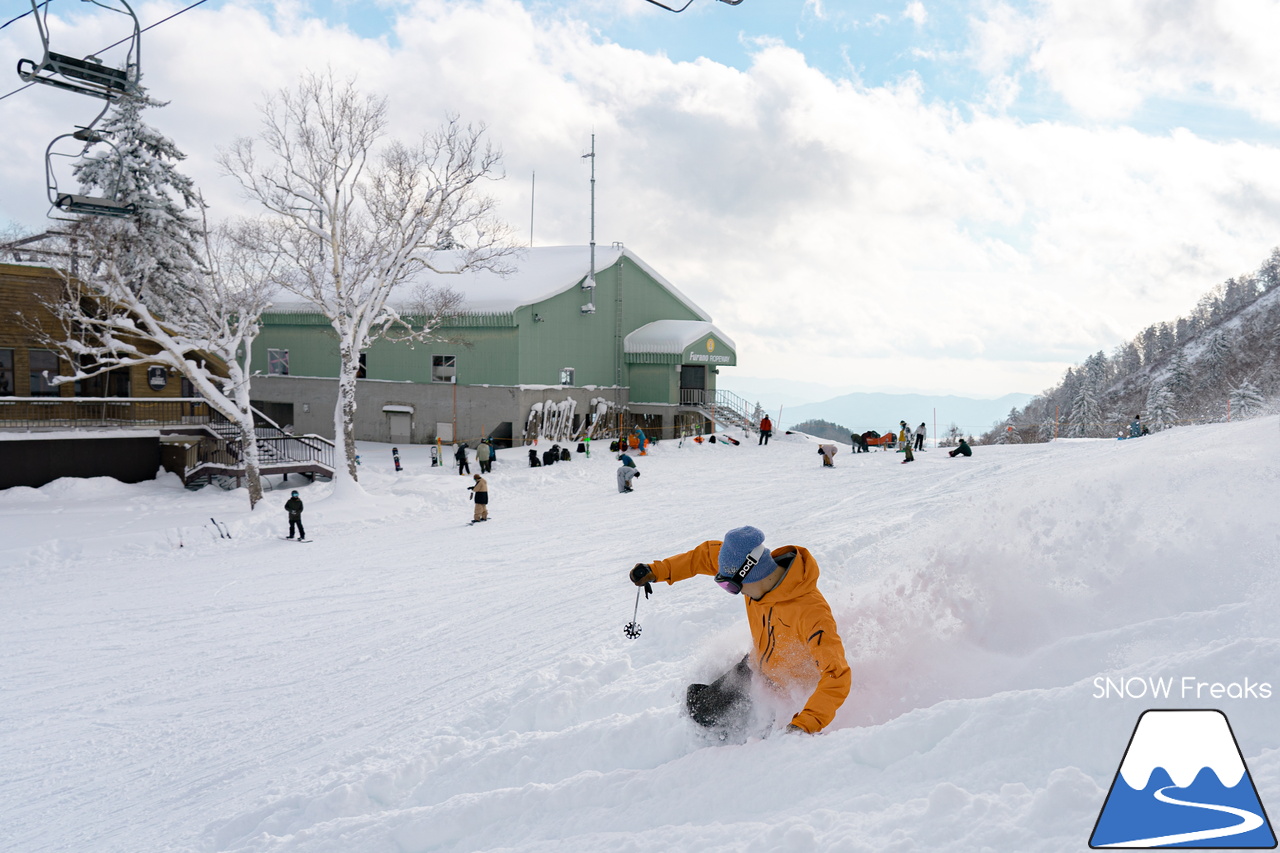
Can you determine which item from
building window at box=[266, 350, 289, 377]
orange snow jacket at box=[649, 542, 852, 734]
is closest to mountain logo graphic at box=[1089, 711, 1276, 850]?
orange snow jacket at box=[649, 542, 852, 734]

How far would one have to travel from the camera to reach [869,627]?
5.52 m

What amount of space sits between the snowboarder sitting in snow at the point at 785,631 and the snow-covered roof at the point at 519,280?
28.6 metres

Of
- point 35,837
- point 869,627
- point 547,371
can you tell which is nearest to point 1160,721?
point 869,627

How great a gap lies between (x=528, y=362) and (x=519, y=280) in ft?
17.5

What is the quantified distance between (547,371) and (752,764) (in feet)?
101

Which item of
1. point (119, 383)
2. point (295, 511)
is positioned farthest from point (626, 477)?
point (119, 383)

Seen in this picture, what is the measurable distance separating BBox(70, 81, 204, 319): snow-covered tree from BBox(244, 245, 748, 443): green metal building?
9938 mm

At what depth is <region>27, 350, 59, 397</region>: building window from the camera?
23.7 meters

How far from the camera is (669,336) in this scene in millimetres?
38000

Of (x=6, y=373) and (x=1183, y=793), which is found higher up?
(x=6, y=373)

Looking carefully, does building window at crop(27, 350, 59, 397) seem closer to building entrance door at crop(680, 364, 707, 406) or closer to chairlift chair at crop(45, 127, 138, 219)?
chairlift chair at crop(45, 127, 138, 219)

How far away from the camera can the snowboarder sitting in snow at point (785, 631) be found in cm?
387

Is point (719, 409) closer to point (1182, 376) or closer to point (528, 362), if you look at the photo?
point (528, 362)

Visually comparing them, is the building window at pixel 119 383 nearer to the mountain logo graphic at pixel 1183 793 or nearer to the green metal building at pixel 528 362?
the green metal building at pixel 528 362
